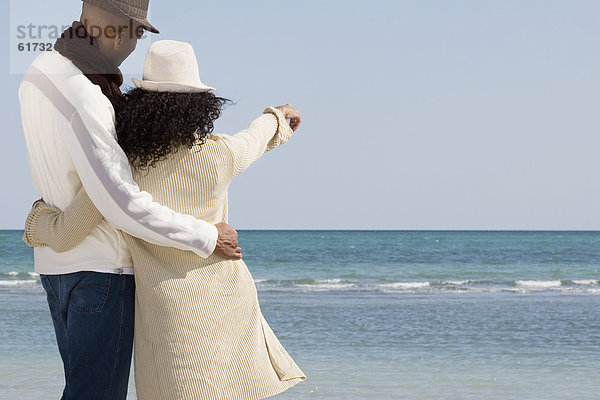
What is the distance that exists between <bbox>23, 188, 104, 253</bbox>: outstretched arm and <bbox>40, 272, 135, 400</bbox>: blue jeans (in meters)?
0.09

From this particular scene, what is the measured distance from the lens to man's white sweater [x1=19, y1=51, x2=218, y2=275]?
1.85m

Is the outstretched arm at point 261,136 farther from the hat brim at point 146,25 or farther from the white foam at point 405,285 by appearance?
the white foam at point 405,285

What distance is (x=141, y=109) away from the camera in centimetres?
190

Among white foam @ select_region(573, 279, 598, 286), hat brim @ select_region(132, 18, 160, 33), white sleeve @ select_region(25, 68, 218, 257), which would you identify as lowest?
white foam @ select_region(573, 279, 598, 286)

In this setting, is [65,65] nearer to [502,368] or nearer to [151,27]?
[151,27]

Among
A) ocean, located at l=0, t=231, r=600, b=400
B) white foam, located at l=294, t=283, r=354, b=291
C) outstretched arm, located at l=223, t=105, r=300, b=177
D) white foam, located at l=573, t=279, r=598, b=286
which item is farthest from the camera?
white foam, located at l=573, t=279, r=598, b=286

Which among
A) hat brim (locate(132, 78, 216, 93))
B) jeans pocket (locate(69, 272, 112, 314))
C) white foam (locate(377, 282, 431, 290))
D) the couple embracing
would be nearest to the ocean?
white foam (locate(377, 282, 431, 290))

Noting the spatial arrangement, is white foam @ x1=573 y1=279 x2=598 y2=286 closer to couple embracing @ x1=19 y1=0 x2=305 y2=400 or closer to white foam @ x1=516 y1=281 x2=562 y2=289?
white foam @ x1=516 y1=281 x2=562 y2=289

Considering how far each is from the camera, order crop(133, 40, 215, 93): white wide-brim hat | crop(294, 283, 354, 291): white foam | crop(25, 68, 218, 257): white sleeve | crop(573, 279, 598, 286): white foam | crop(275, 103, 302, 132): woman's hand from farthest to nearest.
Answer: crop(573, 279, 598, 286): white foam → crop(294, 283, 354, 291): white foam → crop(275, 103, 302, 132): woman's hand → crop(133, 40, 215, 93): white wide-brim hat → crop(25, 68, 218, 257): white sleeve

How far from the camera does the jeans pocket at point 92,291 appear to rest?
1.93 metres

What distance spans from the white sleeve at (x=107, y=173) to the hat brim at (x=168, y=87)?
0.11 meters

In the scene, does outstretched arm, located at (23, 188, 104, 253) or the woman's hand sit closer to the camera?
outstretched arm, located at (23, 188, 104, 253)

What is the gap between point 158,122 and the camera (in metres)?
1.89

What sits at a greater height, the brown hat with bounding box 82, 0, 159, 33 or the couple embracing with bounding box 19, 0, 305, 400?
the brown hat with bounding box 82, 0, 159, 33
